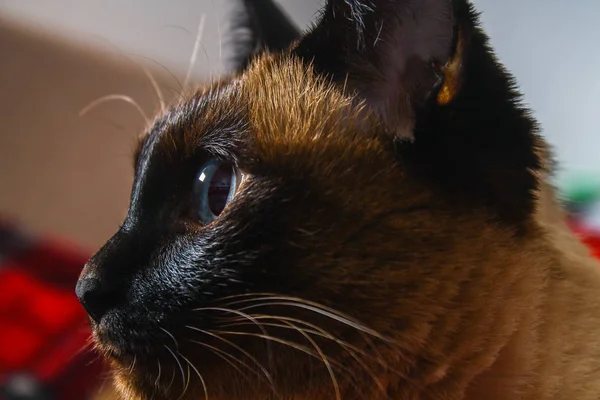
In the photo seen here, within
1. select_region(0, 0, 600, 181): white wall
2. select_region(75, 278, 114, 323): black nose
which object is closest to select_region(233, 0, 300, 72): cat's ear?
select_region(0, 0, 600, 181): white wall

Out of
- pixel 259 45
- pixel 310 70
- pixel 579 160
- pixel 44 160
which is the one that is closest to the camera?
pixel 310 70

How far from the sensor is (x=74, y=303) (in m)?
1.27

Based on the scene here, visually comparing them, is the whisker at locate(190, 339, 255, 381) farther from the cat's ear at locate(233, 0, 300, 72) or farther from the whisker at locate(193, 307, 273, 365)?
the cat's ear at locate(233, 0, 300, 72)

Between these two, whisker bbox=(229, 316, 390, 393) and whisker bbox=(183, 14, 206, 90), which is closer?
whisker bbox=(229, 316, 390, 393)

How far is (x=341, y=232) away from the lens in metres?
0.52

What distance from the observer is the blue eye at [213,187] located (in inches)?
22.3

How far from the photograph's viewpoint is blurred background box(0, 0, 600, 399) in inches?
42.9

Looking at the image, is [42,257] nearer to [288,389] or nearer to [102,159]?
[102,159]

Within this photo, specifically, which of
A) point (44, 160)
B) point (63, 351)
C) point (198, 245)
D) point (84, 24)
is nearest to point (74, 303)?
point (63, 351)

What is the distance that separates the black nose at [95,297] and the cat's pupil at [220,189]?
125 mm

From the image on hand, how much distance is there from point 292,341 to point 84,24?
102cm

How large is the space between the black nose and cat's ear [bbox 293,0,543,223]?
0.99ft

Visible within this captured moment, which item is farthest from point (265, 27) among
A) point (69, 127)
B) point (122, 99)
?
point (69, 127)

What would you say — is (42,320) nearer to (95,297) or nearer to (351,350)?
(95,297)
